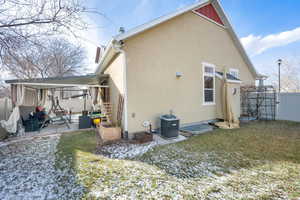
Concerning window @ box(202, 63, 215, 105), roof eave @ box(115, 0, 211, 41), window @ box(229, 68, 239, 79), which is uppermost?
roof eave @ box(115, 0, 211, 41)

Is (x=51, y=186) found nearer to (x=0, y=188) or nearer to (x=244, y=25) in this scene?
(x=0, y=188)

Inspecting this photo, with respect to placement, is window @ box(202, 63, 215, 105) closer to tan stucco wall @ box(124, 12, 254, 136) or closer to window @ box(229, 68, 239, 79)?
tan stucco wall @ box(124, 12, 254, 136)

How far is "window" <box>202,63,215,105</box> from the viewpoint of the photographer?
23.1 feet

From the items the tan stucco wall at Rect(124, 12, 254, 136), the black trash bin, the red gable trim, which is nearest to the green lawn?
the black trash bin

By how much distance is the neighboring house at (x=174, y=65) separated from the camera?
493 centimetres

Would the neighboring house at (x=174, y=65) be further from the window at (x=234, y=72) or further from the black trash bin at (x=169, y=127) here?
the black trash bin at (x=169, y=127)

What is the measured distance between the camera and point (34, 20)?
318cm

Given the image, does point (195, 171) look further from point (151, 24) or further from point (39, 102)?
point (39, 102)

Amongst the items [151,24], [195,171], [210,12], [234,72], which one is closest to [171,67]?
[151,24]

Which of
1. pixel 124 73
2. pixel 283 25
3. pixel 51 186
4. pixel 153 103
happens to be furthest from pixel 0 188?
pixel 283 25

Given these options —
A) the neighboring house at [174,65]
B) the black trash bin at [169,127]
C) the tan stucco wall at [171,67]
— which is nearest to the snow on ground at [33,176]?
the neighboring house at [174,65]

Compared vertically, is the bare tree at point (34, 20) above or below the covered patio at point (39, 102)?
above

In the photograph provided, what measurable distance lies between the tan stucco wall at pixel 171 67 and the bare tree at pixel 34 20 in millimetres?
1783

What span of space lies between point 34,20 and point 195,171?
16.2ft
